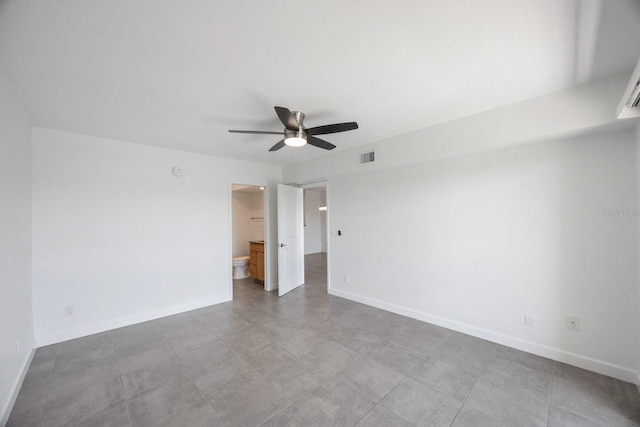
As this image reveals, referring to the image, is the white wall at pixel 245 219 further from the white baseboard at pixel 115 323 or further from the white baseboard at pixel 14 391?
the white baseboard at pixel 14 391

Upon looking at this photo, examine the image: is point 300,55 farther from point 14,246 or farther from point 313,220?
point 313,220

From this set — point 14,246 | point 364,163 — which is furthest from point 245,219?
point 14,246

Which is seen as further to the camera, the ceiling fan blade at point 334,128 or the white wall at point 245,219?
the white wall at point 245,219

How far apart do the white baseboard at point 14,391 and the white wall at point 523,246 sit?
3.74 metres

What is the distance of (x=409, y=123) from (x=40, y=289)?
15.0 ft

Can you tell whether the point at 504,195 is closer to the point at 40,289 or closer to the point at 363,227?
the point at 363,227

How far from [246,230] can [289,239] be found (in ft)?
8.07

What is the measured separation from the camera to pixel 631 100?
164 centimetres

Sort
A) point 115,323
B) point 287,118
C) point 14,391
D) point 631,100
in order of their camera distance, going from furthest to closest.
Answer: point 115,323, point 287,118, point 14,391, point 631,100

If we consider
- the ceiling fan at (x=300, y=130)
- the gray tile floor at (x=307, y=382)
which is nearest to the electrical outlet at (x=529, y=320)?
the gray tile floor at (x=307, y=382)

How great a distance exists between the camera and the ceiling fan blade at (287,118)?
1.99 m

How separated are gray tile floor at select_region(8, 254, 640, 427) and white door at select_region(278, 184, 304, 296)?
1.43 meters

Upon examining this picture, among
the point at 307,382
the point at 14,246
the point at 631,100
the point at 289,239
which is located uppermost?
the point at 631,100

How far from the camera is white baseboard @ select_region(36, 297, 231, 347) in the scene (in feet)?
9.45
